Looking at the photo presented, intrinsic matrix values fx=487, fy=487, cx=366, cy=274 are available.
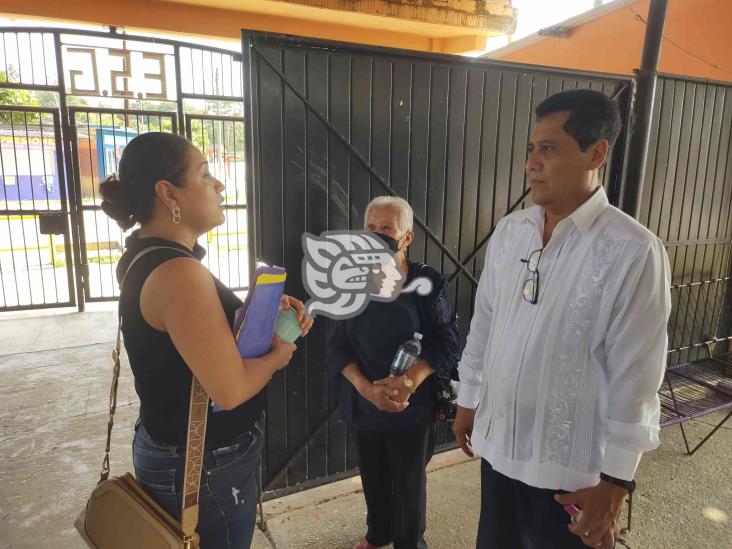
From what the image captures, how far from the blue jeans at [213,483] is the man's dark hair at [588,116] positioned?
4.16 feet

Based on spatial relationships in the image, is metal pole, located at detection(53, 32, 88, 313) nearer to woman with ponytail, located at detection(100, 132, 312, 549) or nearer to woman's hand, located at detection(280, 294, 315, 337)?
woman with ponytail, located at detection(100, 132, 312, 549)

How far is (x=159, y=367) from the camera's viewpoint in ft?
3.85

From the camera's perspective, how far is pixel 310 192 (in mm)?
2389

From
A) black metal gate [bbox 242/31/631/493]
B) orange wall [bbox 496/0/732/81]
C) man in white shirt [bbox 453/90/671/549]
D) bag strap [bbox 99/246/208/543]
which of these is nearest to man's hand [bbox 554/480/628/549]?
man in white shirt [bbox 453/90/671/549]

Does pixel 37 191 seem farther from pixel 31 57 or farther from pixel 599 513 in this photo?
pixel 599 513

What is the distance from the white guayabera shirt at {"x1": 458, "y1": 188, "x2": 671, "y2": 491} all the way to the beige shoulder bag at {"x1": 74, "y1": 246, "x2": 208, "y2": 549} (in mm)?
861

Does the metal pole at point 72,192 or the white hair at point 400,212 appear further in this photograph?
the metal pole at point 72,192

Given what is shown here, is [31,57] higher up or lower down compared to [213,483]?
higher up

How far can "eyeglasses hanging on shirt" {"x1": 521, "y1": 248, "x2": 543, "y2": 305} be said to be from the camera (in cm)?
140

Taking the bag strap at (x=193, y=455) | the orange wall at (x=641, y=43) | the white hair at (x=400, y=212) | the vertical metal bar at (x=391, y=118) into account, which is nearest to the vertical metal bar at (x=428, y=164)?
the vertical metal bar at (x=391, y=118)

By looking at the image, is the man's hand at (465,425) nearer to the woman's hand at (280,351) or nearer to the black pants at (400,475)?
the black pants at (400,475)

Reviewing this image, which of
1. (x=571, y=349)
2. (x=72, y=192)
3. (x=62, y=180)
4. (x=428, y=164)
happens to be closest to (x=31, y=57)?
(x=62, y=180)

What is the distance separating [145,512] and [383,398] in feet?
2.89

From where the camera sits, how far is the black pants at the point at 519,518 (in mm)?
1401
